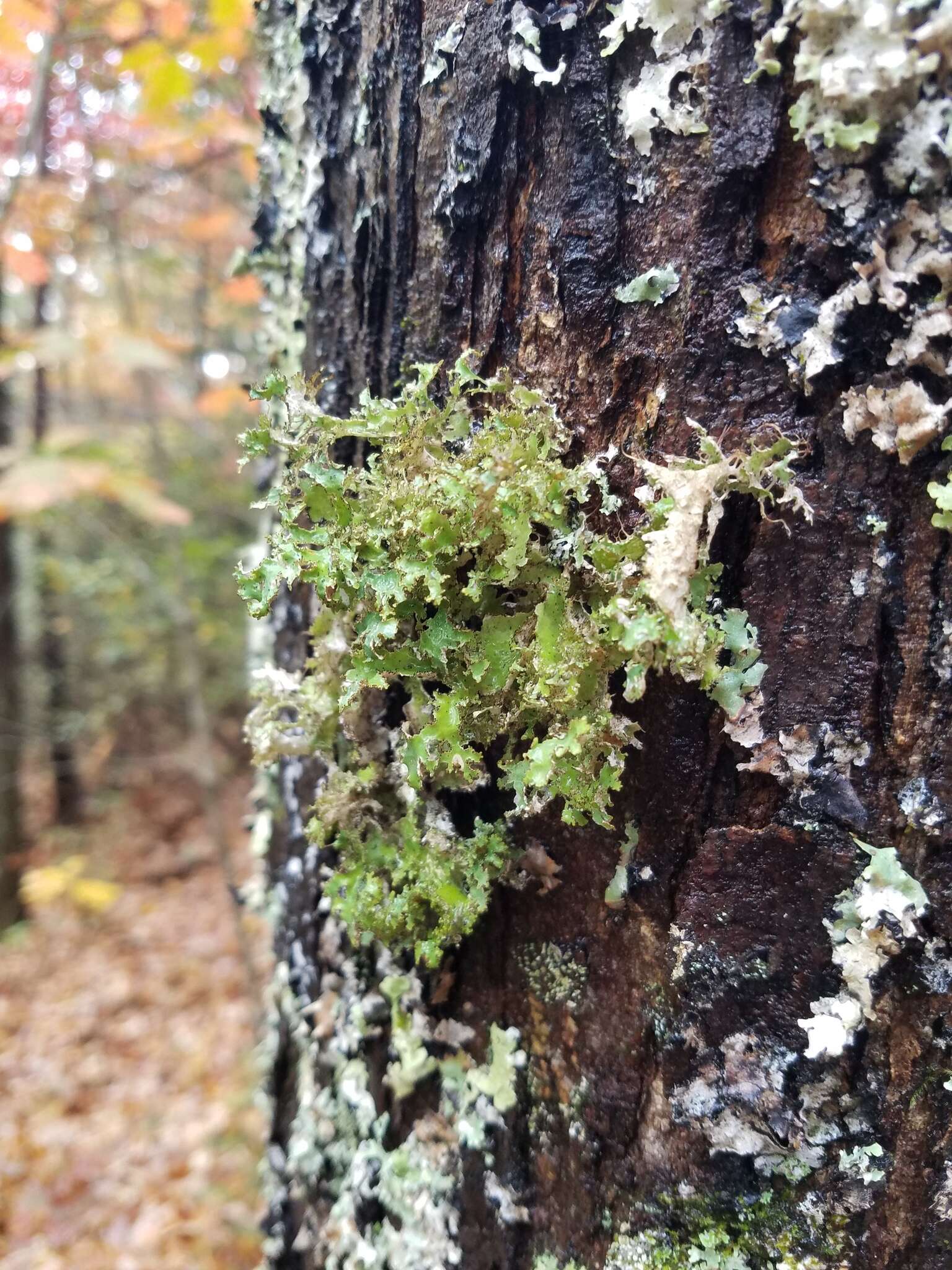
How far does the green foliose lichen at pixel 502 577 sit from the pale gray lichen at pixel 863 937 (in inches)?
8.9

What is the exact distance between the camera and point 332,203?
115cm

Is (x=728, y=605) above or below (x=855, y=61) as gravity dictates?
below

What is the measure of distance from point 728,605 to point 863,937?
Answer: 14.7 inches

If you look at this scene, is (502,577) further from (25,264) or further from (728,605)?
(25,264)

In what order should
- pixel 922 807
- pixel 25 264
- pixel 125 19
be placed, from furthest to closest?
pixel 25 264 → pixel 125 19 → pixel 922 807

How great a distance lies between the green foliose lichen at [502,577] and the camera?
79 centimetres

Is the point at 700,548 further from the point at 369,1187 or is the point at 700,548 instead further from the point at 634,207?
the point at 369,1187

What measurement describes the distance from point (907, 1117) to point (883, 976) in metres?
0.16

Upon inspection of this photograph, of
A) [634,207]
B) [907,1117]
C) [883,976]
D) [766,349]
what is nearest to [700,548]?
[766,349]

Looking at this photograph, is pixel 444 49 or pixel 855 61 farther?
pixel 444 49

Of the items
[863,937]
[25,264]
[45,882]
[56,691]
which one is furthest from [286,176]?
[56,691]

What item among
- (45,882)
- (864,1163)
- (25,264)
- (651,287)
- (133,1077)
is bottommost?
(133,1077)

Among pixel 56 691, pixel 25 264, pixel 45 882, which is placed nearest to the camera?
pixel 25 264

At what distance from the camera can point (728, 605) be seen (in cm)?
83
